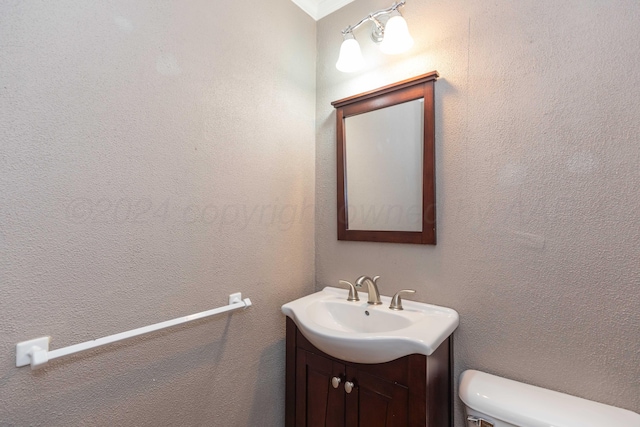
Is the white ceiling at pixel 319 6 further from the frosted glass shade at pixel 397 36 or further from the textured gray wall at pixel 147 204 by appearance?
the frosted glass shade at pixel 397 36

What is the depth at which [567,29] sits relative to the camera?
3.30 feet

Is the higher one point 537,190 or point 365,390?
point 537,190

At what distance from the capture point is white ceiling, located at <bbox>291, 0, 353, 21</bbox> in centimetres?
156

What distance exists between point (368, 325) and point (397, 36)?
123cm

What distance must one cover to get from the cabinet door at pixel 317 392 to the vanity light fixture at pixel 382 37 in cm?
132

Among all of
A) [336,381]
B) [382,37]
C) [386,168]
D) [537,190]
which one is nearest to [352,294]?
[336,381]

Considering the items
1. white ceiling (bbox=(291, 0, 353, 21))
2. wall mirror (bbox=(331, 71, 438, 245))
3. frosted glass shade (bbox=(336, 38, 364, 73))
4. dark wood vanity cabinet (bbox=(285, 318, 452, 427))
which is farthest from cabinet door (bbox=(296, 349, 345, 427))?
white ceiling (bbox=(291, 0, 353, 21))

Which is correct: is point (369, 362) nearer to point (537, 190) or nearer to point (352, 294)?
point (352, 294)

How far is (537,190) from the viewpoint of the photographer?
1035mm

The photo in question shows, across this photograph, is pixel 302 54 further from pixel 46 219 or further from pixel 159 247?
pixel 46 219

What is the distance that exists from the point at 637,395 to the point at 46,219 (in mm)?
1789

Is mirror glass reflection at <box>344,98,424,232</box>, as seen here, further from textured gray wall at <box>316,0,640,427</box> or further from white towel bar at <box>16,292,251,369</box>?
white towel bar at <box>16,292,251,369</box>

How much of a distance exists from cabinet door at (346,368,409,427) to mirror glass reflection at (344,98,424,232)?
2.03ft

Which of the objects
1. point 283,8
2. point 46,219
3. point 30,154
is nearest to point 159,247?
point 46,219
